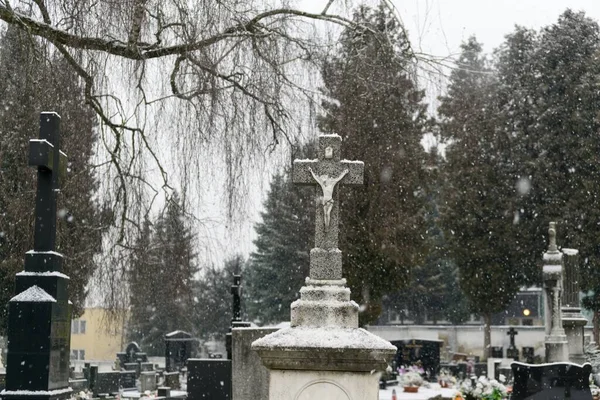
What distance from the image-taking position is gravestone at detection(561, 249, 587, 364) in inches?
701

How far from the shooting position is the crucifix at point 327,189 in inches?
241

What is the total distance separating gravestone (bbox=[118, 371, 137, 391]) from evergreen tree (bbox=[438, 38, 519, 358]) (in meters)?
15.0

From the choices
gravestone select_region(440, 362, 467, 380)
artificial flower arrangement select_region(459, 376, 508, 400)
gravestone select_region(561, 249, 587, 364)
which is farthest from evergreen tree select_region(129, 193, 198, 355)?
gravestone select_region(440, 362, 467, 380)

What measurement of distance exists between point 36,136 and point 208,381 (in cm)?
561

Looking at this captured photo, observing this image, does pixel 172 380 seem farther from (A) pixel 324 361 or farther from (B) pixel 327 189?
(A) pixel 324 361

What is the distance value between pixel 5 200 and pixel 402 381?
52.3ft

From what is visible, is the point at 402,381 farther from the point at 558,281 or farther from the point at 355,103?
the point at 355,103

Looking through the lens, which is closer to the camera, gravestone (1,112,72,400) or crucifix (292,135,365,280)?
gravestone (1,112,72,400)

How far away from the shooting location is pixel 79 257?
8133mm

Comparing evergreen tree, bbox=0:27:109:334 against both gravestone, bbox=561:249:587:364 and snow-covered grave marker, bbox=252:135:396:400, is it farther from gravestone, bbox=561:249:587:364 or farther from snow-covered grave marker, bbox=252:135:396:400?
gravestone, bbox=561:249:587:364

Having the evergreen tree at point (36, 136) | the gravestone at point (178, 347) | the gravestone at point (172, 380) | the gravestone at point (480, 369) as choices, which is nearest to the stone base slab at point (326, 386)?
the evergreen tree at point (36, 136)

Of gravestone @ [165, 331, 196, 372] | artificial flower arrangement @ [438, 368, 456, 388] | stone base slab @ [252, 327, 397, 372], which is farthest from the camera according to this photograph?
gravestone @ [165, 331, 196, 372]

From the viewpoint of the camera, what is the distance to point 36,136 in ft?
26.2

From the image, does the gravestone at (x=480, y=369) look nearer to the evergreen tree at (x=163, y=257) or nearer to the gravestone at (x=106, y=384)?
the gravestone at (x=106, y=384)
